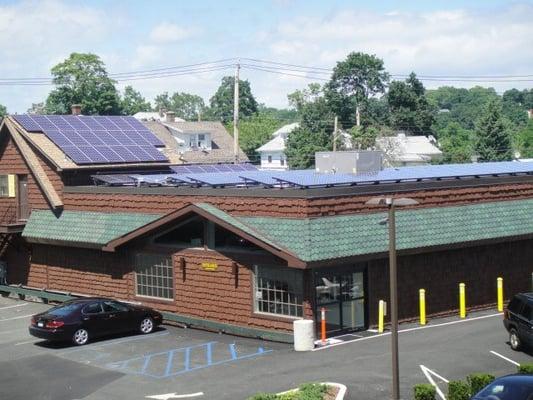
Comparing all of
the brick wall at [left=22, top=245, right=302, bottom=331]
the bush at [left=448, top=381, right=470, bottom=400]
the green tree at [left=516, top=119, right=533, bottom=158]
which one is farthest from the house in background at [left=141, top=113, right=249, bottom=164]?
the bush at [left=448, top=381, right=470, bottom=400]

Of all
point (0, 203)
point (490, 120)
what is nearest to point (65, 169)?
point (0, 203)

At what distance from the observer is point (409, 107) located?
118375 mm

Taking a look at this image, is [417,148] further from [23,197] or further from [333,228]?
[333,228]

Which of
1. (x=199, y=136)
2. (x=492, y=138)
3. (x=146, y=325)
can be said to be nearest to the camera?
(x=146, y=325)

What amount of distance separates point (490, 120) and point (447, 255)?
68042 millimetres

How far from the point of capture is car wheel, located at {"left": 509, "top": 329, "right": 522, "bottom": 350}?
2766 cm

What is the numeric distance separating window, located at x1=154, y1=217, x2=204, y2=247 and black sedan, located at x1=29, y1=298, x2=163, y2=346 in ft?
11.1

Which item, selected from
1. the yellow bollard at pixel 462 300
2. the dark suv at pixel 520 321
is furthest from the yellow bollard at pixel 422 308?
the dark suv at pixel 520 321

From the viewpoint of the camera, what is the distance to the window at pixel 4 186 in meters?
44.7

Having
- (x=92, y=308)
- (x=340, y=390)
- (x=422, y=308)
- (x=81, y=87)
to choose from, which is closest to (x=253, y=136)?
(x=81, y=87)

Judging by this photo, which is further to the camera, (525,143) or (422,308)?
(525,143)

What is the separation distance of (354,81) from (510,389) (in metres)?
107

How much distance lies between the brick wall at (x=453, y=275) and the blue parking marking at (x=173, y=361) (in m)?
5.76

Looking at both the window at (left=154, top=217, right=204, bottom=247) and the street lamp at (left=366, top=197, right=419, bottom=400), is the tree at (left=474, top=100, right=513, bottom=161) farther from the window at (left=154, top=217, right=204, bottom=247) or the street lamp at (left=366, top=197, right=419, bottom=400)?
the street lamp at (left=366, top=197, right=419, bottom=400)
